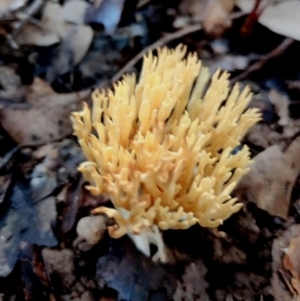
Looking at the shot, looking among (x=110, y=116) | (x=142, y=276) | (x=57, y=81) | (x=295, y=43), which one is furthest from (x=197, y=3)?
(x=142, y=276)

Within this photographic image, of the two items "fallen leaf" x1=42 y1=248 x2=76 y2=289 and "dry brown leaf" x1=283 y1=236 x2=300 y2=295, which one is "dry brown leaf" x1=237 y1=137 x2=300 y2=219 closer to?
"dry brown leaf" x1=283 y1=236 x2=300 y2=295

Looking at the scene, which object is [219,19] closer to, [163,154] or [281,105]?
[281,105]

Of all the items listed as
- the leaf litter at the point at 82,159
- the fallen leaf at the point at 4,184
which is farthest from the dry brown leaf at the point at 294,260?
the fallen leaf at the point at 4,184

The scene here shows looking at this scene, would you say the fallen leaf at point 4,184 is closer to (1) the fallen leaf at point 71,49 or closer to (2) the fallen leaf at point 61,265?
(2) the fallen leaf at point 61,265

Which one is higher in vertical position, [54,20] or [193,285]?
[54,20]

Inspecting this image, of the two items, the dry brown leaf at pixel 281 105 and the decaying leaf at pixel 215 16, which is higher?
the decaying leaf at pixel 215 16

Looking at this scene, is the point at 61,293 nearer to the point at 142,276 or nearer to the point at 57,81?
the point at 142,276

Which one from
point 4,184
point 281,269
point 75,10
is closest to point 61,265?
point 4,184
